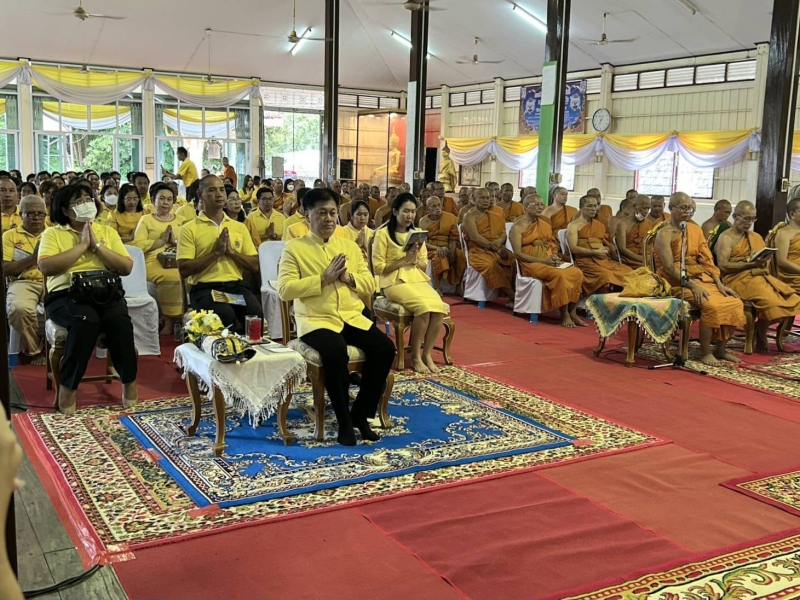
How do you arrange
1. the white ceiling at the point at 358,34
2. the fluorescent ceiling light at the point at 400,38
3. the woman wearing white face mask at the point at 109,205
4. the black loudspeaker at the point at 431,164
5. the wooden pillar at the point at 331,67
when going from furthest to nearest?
the black loudspeaker at the point at 431,164 → the fluorescent ceiling light at the point at 400,38 → the white ceiling at the point at 358,34 → the wooden pillar at the point at 331,67 → the woman wearing white face mask at the point at 109,205

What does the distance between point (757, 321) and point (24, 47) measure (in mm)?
15682

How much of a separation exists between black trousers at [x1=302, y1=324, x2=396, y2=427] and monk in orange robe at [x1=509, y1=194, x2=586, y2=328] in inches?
152

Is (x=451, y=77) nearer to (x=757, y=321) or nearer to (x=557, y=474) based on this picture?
(x=757, y=321)

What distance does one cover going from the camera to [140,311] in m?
5.53

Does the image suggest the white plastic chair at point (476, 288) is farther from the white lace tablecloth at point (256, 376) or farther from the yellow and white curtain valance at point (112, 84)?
the yellow and white curtain valance at point (112, 84)

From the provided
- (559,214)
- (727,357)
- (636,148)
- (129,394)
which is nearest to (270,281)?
(129,394)

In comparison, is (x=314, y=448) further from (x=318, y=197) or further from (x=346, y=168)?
(x=346, y=168)

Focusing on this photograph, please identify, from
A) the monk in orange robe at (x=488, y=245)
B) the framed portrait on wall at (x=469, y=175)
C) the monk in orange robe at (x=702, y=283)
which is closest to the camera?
the monk in orange robe at (x=702, y=283)

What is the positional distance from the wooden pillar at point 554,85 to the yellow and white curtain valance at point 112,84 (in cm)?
1085

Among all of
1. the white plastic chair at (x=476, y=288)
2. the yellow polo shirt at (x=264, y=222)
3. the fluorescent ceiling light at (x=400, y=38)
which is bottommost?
the white plastic chair at (x=476, y=288)

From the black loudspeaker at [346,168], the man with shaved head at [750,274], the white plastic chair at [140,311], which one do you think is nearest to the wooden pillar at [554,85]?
the man with shaved head at [750,274]

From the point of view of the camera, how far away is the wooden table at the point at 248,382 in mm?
3832

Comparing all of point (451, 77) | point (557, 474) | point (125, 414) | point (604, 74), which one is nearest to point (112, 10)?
point (451, 77)

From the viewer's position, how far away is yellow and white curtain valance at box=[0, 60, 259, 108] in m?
17.4
